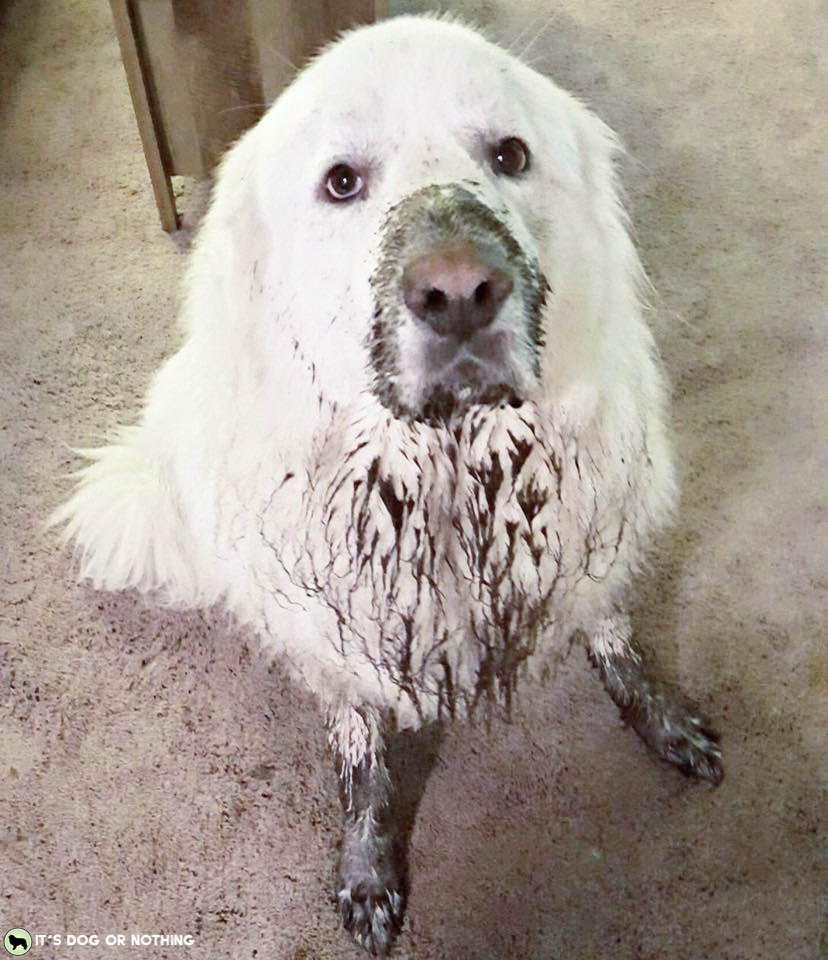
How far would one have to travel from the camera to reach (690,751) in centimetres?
129

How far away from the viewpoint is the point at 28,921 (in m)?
1.23

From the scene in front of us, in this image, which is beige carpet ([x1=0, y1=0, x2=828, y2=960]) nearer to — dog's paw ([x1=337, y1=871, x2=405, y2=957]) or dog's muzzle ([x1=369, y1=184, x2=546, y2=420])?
dog's paw ([x1=337, y1=871, x2=405, y2=957])

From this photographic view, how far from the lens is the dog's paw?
1185 mm

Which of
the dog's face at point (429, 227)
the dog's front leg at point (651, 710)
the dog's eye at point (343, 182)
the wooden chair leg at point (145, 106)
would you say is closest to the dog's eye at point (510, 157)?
the dog's face at point (429, 227)

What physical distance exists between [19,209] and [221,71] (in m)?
0.60

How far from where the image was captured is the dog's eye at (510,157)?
874 mm

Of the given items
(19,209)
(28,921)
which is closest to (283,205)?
(28,921)

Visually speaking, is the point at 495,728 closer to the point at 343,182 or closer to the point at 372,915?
the point at 372,915

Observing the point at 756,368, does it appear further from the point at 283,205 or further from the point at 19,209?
the point at 19,209

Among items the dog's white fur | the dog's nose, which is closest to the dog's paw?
the dog's white fur

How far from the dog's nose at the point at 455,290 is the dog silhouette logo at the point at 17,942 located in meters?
1.01

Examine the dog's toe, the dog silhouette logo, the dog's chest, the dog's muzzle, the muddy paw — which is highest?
the dog's muzzle

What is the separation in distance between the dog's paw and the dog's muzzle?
0.70m

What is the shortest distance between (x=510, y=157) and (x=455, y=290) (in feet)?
0.72
